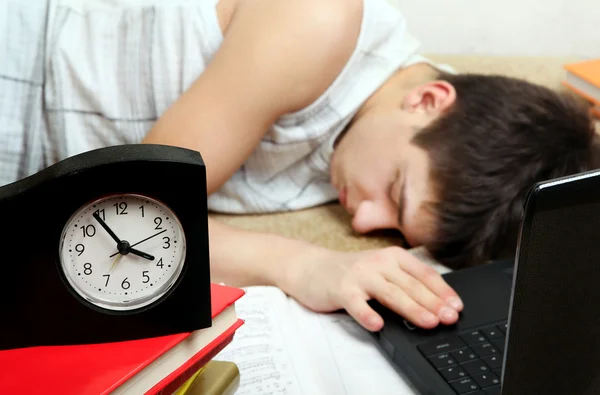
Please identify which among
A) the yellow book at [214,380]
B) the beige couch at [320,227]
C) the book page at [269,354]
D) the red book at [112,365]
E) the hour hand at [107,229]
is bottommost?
the beige couch at [320,227]

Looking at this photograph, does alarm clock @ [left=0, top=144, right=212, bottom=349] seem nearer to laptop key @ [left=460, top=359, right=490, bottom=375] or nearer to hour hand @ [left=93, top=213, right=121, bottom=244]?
hour hand @ [left=93, top=213, right=121, bottom=244]

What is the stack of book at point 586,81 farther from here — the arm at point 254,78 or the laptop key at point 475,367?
the laptop key at point 475,367

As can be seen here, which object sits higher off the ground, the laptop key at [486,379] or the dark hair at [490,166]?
the dark hair at [490,166]

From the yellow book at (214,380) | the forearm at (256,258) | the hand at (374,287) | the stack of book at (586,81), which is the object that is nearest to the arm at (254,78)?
the forearm at (256,258)

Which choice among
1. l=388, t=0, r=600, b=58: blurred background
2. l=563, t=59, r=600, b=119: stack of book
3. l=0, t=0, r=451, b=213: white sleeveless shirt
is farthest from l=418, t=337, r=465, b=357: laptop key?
l=388, t=0, r=600, b=58: blurred background

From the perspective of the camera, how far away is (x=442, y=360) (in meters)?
0.67

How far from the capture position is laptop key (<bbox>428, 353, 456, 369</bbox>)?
66cm

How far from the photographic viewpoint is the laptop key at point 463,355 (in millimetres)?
674

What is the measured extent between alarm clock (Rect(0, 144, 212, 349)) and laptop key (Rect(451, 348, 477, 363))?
1.06 ft

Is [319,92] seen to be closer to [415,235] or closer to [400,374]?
[415,235]

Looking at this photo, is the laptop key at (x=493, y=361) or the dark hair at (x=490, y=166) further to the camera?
the dark hair at (x=490, y=166)

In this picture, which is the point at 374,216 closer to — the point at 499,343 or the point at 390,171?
the point at 390,171

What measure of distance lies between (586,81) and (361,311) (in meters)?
0.79

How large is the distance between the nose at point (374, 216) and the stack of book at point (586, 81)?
549mm
